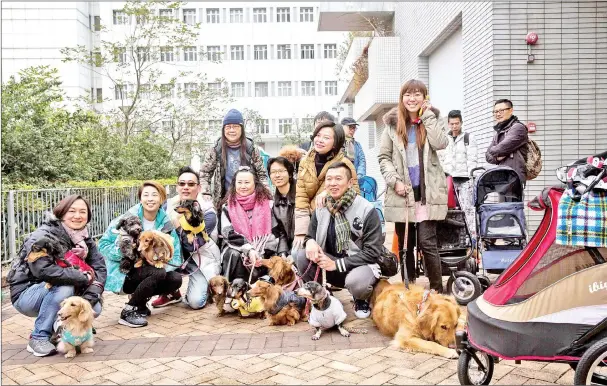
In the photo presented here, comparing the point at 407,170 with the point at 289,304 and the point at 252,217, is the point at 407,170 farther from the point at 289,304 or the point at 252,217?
the point at 289,304

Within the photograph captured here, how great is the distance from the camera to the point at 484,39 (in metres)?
8.20

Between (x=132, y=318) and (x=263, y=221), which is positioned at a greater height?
(x=263, y=221)

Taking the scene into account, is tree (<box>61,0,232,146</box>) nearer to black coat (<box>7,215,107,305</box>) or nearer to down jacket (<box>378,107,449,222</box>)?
black coat (<box>7,215,107,305</box>)

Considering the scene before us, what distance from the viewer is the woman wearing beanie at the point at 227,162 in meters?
6.10

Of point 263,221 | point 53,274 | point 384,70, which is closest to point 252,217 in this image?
point 263,221

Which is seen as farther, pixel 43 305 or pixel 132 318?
pixel 132 318

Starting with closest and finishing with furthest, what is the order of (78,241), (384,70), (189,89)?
1. (78,241)
2. (384,70)
3. (189,89)

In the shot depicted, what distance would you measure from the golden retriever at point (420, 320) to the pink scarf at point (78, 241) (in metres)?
2.69

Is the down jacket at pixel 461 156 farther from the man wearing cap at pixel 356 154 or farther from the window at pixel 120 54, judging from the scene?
the window at pixel 120 54

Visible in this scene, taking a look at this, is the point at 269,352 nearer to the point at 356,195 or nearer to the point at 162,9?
the point at 356,195

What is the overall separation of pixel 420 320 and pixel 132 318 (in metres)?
2.82

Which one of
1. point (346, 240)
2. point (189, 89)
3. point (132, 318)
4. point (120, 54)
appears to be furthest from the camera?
point (189, 89)

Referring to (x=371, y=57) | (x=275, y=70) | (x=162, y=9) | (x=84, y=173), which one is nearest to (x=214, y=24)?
(x=275, y=70)

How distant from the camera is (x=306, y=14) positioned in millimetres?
46031
